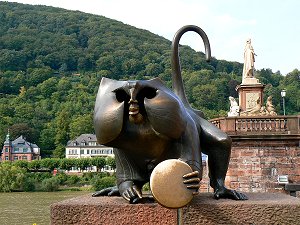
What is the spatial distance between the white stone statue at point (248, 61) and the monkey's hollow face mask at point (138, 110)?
1989 centimetres

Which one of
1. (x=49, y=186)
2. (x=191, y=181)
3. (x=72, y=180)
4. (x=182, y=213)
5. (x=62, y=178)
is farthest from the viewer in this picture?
(x=72, y=180)

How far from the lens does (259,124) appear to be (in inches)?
752

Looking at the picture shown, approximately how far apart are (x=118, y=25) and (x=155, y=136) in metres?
128

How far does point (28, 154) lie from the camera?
8488 centimetres

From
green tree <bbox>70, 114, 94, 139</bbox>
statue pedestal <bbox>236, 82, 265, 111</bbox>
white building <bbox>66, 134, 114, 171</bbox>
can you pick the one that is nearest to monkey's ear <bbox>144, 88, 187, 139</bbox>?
statue pedestal <bbox>236, 82, 265, 111</bbox>

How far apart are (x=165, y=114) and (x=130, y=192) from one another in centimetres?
55

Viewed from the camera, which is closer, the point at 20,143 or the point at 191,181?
the point at 191,181

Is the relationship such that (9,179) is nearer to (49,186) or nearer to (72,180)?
(49,186)

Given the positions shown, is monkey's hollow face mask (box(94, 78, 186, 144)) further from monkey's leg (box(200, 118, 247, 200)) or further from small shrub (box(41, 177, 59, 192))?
small shrub (box(41, 177, 59, 192))

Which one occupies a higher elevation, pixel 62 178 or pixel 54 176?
pixel 54 176

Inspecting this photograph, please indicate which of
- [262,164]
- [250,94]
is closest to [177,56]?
[262,164]

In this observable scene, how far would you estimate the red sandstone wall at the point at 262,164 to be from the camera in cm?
1861

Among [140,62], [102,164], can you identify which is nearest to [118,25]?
[140,62]

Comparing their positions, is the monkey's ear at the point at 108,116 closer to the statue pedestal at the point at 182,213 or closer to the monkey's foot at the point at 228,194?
the statue pedestal at the point at 182,213
